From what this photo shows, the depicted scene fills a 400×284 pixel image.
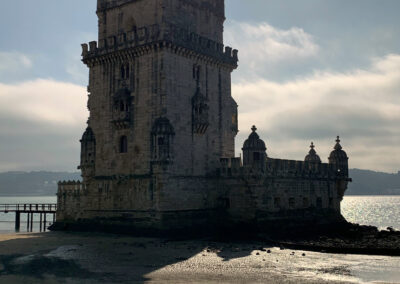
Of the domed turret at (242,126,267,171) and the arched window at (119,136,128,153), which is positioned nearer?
the domed turret at (242,126,267,171)

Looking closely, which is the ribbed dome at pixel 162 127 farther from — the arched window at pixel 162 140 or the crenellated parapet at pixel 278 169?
the crenellated parapet at pixel 278 169

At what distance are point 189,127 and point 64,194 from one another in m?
14.4

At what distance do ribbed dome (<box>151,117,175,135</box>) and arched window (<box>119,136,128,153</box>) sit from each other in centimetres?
408

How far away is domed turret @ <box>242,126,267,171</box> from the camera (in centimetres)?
4375

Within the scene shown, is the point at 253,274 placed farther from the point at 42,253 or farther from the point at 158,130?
the point at 158,130

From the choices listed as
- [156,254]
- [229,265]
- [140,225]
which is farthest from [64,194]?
[229,265]

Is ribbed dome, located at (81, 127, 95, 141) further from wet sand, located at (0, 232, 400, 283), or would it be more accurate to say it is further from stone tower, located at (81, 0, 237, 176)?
wet sand, located at (0, 232, 400, 283)

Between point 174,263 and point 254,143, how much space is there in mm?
16752

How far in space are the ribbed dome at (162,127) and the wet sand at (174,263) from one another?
852cm

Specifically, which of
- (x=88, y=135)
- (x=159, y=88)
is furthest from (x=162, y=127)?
(x=88, y=135)

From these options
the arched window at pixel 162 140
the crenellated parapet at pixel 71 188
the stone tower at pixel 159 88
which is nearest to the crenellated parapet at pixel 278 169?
the stone tower at pixel 159 88

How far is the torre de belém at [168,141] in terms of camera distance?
42.4 metres

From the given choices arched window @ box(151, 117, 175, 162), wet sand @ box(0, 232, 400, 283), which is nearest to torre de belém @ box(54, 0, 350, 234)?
arched window @ box(151, 117, 175, 162)

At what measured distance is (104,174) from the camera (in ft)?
150
